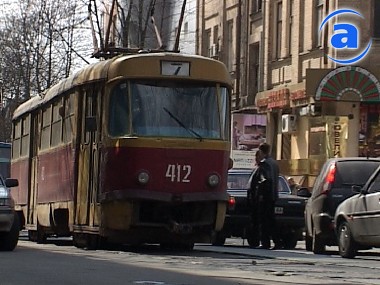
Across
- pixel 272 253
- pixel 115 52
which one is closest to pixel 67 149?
pixel 115 52

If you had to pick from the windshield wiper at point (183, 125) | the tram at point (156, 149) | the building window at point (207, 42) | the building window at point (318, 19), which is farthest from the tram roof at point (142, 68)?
the building window at point (207, 42)

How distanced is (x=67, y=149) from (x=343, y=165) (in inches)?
194

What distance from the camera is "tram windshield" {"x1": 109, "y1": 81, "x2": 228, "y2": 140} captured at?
20188 millimetres

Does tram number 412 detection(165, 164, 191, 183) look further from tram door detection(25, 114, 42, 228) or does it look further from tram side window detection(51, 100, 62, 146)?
tram door detection(25, 114, 42, 228)

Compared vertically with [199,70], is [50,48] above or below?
above

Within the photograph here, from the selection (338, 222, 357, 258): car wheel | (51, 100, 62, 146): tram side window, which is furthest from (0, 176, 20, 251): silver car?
(338, 222, 357, 258): car wheel

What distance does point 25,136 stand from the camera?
29188 mm

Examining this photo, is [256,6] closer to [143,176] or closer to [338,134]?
[338,134]

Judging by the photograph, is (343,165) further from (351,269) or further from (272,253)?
(351,269)

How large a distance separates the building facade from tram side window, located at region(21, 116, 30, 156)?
12.6 meters

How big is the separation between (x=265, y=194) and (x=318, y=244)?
56.9 inches

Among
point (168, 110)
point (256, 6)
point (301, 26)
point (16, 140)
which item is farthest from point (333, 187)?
point (256, 6)

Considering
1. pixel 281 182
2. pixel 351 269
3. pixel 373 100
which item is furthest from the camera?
pixel 373 100

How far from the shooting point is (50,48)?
60.7 m
